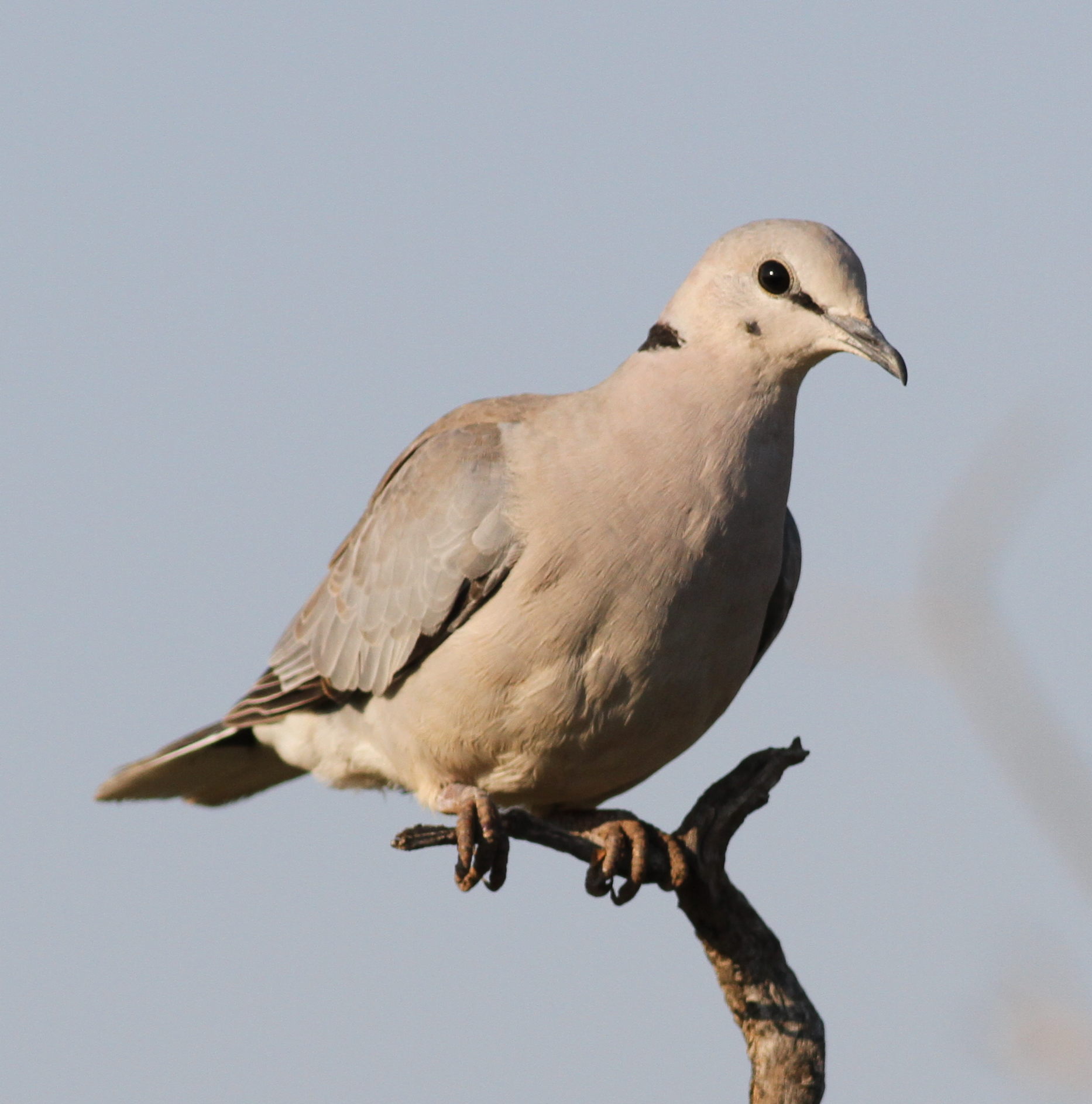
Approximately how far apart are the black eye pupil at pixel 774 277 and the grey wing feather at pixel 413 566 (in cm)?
103

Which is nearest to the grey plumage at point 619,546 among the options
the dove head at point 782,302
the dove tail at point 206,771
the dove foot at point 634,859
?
the dove head at point 782,302

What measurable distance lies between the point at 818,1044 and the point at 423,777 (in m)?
1.58

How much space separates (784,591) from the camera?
6.35 metres

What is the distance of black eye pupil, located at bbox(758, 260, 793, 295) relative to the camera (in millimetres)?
5672

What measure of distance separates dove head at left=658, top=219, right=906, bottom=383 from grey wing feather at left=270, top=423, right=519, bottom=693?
82 centimetres

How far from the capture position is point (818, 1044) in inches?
233

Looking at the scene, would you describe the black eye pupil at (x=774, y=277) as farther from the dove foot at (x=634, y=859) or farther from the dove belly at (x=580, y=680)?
the dove foot at (x=634, y=859)

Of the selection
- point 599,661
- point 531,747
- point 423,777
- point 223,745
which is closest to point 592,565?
point 599,661

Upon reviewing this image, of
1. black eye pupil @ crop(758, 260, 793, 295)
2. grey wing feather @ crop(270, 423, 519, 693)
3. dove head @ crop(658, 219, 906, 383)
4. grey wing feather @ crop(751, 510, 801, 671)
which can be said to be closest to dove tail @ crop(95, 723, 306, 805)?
grey wing feather @ crop(270, 423, 519, 693)

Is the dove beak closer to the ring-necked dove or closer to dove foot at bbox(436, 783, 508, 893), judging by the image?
the ring-necked dove

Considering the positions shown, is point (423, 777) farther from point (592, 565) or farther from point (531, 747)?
point (592, 565)

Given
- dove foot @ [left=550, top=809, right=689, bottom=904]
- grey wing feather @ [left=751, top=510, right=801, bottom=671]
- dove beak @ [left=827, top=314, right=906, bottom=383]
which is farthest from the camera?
grey wing feather @ [left=751, top=510, right=801, bottom=671]

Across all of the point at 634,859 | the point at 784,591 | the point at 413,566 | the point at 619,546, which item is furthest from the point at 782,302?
the point at 634,859

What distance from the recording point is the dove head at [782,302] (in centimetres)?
557
